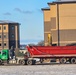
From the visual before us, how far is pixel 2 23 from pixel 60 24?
8788 centimetres

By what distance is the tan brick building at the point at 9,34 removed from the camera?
164 meters

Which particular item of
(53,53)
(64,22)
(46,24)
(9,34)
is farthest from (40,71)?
(9,34)

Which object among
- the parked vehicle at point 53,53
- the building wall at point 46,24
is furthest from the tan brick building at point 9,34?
the parked vehicle at point 53,53

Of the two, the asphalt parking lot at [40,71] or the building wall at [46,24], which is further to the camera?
the building wall at [46,24]

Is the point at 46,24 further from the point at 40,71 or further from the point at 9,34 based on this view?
the point at 9,34

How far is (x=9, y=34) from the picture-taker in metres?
167

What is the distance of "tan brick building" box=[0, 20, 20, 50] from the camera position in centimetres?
16438

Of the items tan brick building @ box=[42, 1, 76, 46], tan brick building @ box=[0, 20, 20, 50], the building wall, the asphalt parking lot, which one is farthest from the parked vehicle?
tan brick building @ box=[0, 20, 20, 50]

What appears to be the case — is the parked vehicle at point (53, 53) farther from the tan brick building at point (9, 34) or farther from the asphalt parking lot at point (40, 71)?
the tan brick building at point (9, 34)

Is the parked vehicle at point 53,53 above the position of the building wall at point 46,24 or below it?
below

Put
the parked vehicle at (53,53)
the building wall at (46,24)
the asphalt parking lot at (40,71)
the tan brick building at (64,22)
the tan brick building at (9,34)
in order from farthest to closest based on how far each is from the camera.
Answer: the tan brick building at (9,34) < the building wall at (46,24) < the tan brick building at (64,22) < the parked vehicle at (53,53) < the asphalt parking lot at (40,71)

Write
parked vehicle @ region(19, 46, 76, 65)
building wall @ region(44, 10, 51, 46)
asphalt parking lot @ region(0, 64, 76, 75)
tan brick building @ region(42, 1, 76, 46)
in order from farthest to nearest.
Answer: building wall @ region(44, 10, 51, 46) < tan brick building @ region(42, 1, 76, 46) < parked vehicle @ region(19, 46, 76, 65) < asphalt parking lot @ region(0, 64, 76, 75)

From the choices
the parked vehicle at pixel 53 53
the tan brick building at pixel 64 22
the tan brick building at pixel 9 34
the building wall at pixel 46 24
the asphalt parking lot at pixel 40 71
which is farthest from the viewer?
the tan brick building at pixel 9 34

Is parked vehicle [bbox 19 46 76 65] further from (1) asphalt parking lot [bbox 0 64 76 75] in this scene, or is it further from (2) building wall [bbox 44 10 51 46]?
(2) building wall [bbox 44 10 51 46]
